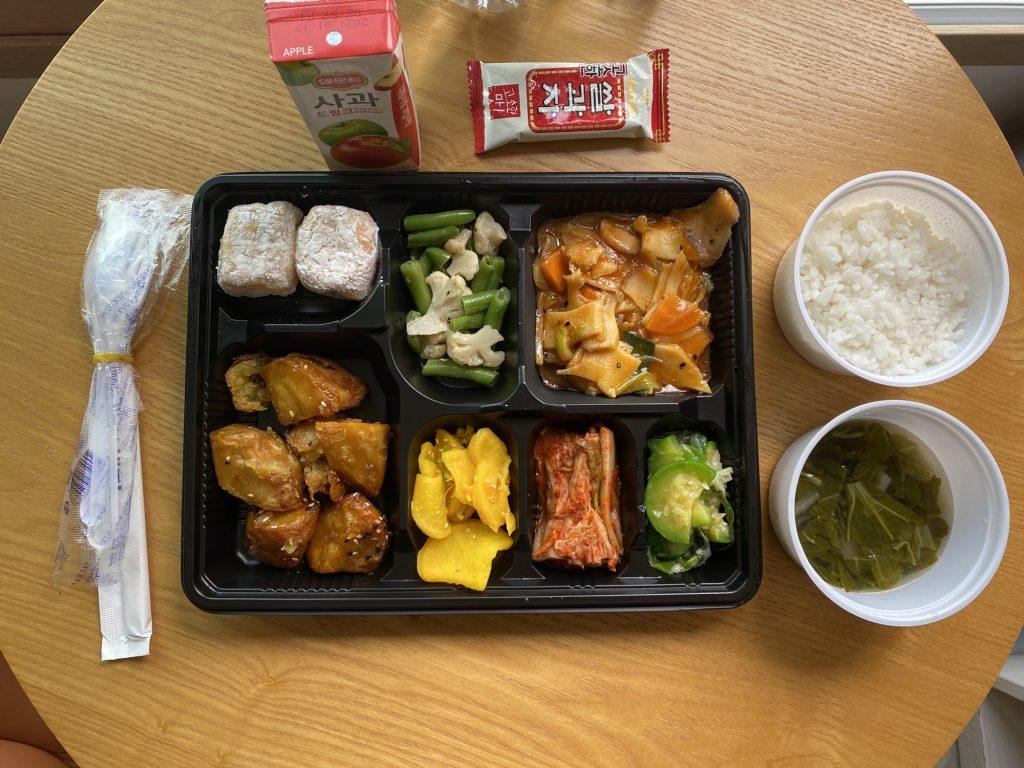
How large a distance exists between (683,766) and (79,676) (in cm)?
161

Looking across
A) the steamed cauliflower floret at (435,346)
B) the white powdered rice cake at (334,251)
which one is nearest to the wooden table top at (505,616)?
the white powdered rice cake at (334,251)

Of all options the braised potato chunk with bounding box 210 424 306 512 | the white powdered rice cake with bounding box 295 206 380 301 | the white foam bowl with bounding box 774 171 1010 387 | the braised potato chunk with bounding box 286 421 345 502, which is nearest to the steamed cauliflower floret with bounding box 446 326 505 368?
the white powdered rice cake with bounding box 295 206 380 301

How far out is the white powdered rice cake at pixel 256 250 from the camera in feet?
5.14

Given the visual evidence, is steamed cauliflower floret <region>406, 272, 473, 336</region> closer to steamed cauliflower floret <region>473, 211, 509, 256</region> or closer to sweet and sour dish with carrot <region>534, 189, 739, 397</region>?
steamed cauliflower floret <region>473, 211, 509, 256</region>

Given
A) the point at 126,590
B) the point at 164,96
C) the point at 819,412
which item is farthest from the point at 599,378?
the point at 164,96

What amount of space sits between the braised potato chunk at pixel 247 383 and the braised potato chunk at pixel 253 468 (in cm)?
7

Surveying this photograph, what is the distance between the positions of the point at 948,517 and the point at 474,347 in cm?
133

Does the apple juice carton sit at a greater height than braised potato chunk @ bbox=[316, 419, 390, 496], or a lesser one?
greater

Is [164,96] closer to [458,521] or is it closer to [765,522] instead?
[458,521]

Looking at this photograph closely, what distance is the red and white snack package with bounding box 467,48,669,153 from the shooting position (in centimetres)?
175

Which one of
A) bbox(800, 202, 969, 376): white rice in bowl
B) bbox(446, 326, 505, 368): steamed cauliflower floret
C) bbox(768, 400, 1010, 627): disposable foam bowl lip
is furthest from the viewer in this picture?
bbox(446, 326, 505, 368): steamed cauliflower floret

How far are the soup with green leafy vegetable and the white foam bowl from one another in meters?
0.20

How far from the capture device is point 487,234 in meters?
1.73

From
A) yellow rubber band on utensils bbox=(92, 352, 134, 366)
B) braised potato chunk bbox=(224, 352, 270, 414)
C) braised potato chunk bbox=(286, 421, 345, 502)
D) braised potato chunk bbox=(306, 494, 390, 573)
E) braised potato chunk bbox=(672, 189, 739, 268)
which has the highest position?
braised potato chunk bbox=(672, 189, 739, 268)
